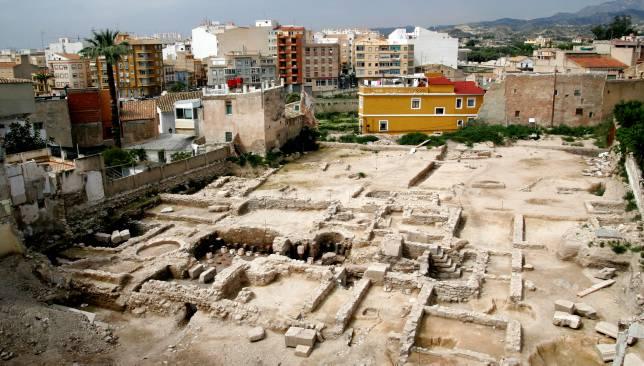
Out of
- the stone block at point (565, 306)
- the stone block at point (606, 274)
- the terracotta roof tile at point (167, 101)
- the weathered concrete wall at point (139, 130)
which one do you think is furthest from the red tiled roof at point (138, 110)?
the stone block at point (565, 306)

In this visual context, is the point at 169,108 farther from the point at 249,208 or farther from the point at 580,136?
the point at 580,136

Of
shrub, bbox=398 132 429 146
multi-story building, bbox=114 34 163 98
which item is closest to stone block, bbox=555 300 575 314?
shrub, bbox=398 132 429 146

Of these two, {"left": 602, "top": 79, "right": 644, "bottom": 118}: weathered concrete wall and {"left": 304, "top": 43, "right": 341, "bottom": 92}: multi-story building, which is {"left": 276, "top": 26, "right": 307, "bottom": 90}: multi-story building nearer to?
{"left": 304, "top": 43, "right": 341, "bottom": 92}: multi-story building

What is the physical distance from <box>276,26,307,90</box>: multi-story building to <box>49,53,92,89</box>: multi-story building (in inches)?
1102

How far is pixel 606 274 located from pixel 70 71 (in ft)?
261

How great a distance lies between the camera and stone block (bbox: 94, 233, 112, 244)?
68.6ft

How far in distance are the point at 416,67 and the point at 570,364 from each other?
82690 mm

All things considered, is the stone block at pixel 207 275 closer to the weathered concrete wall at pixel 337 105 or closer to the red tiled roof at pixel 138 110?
the red tiled roof at pixel 138 110

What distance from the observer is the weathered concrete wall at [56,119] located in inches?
1193

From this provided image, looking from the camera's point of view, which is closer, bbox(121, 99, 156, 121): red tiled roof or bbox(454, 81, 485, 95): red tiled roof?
bbox(121, 99, 156, 121): red tiled roof

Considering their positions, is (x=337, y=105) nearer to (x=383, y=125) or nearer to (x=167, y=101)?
(x=383, y=125)

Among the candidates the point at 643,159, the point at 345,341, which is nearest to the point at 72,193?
the point at 345,341

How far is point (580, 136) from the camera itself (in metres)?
38.4

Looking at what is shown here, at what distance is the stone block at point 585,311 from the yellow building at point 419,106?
28.3 m
